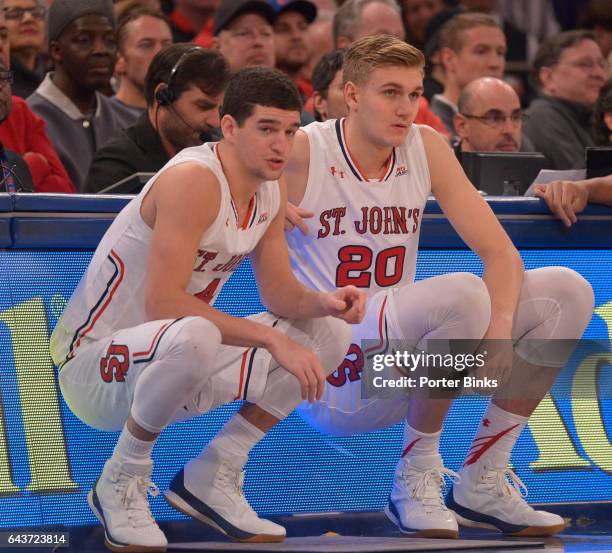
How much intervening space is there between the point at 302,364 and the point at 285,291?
0.99ft

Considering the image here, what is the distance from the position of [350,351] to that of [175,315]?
709 mm

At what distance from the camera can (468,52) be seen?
706cm

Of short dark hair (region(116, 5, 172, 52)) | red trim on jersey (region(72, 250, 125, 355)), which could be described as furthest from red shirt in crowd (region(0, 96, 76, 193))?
red trim on jersey (region(72, 250, 125, 355))

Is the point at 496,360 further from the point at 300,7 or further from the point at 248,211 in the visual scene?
the point at 300,7

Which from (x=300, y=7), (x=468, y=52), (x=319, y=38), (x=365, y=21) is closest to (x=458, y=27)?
(x=468, y=52)

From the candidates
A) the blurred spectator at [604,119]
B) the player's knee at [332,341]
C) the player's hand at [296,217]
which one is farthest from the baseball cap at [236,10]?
the player's knee at [332,341]

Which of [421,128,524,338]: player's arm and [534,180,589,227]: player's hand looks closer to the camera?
[421,128,524,338]: player's arm

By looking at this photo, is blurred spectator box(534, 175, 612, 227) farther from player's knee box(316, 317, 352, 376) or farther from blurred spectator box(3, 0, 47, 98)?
blurred spectator box(3, 0, 47, 98)

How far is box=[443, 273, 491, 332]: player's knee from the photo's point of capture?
3.47 meters

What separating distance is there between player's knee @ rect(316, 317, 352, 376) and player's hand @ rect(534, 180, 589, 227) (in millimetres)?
966

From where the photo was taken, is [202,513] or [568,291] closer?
[202,513]

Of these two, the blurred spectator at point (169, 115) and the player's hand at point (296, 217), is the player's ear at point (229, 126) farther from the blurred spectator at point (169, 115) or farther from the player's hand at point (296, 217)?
the blurred spectator at point (169, 115)

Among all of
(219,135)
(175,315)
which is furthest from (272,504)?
(219,135)

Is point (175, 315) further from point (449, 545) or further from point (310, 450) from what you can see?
point (449, 545)
